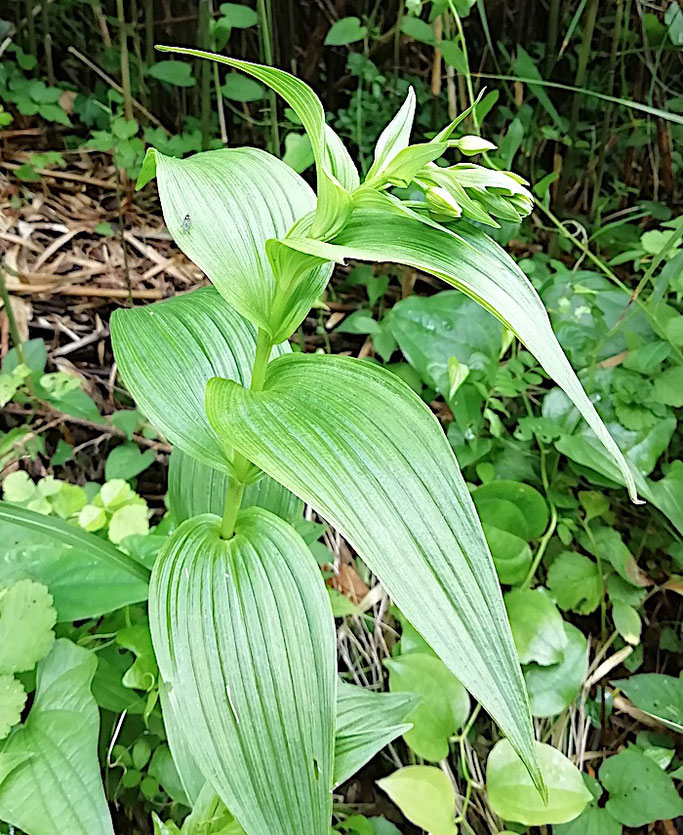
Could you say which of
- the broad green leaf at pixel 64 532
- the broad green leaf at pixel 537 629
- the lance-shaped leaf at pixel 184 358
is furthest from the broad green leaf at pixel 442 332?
the broad green leaf at pixel 64 532

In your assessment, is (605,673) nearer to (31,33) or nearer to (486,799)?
(486,799)

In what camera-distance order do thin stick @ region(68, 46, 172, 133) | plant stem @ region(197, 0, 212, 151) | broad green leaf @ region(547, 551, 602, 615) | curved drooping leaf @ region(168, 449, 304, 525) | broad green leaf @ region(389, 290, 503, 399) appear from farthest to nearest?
thin stick @ region(68, 46, 172, 133) < plant stem @ region(197, 0, 212, 151) < broad green leaf @ region(389, 290, 503, 399) < broad green leaf @ region(547, 551, 602, 615) < curved drooping leaf @ region(168, 449, 304, 525)

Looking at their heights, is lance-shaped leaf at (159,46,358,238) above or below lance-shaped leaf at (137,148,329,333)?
above

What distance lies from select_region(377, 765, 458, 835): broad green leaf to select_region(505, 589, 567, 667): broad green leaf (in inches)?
6.5

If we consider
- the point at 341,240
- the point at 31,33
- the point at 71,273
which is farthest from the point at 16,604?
the point at 31,33

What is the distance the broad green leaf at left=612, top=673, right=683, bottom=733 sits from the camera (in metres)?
0.79

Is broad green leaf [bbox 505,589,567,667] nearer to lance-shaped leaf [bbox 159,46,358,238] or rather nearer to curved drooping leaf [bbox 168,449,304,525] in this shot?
curved drooping leaf [bbox 168,449,304,525]

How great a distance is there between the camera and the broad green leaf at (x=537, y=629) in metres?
0.78

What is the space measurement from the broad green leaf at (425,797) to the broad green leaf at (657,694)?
253mm

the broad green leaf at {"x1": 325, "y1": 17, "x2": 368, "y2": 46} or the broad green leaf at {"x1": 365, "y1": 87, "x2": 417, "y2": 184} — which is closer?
the broad green leaf at {"x1": 365, "y1": 87, "x2": 417, "y2": 184}

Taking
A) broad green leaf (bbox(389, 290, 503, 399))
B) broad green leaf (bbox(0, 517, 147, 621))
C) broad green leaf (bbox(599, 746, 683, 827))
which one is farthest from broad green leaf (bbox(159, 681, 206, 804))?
broad green leaf (bbox(389, 290, 503, 399))

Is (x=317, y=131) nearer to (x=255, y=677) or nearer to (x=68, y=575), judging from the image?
(x=255, y=677)

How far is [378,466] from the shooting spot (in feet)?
1.24

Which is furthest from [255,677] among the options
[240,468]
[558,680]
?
[558,680]
